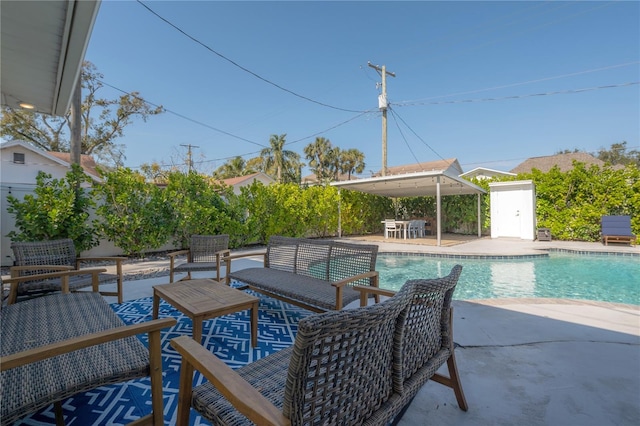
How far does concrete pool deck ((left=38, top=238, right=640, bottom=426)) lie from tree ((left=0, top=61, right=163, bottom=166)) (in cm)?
1985

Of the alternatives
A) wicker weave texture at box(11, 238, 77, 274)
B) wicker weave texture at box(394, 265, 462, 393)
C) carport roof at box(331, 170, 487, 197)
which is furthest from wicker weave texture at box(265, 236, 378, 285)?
carport roof at box(331, 170, 487, 197)

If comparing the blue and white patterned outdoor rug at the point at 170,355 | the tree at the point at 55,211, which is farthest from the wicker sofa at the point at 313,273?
the tree at the point at 55,211

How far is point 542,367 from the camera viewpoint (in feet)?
7.20

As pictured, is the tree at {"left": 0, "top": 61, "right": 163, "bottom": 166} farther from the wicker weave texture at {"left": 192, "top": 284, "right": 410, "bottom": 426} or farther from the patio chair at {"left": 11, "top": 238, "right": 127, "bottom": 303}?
the wicker weave texture at {"left": 192, "top": 284, "right": 410, "bottom": 426}

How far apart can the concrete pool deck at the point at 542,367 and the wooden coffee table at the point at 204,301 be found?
1.43m

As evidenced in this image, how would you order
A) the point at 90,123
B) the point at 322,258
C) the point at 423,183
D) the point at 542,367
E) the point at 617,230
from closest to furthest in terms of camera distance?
the point at 542,367 → the point at 322,258 → the point at 617,230 → the point at 423,183 → the point at 90,123

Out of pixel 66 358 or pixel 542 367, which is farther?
pixel 542 367

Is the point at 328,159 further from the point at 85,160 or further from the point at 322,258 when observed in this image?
the point at 322,258

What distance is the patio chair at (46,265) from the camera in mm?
3035

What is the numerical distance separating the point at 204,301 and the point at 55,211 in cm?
496

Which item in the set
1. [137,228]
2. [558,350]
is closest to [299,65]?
[137,228]

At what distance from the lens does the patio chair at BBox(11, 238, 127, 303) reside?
3035 millimetres

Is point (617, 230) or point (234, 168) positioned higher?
point (234, 168)

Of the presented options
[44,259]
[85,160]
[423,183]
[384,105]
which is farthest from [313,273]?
[85,160]
